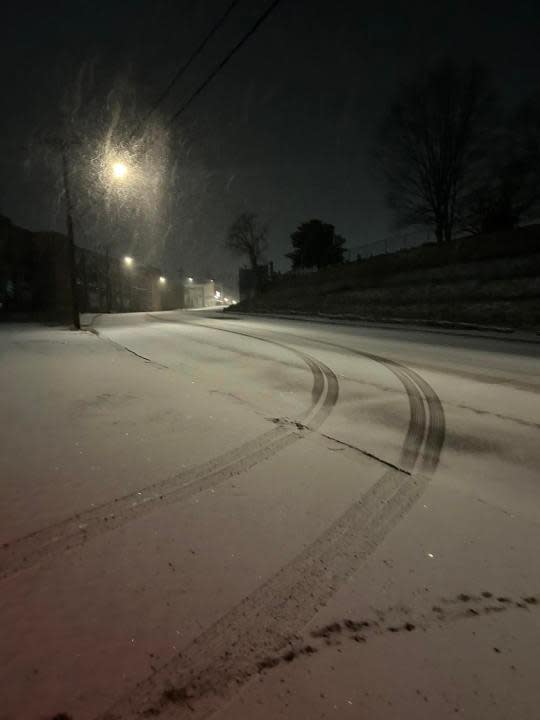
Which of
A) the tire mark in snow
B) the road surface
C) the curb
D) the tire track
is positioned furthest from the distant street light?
the tire mark in snow

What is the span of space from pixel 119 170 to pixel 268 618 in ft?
50.3

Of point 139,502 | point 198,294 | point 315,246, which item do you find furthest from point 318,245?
point 198,294

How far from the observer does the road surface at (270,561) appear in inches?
62.0

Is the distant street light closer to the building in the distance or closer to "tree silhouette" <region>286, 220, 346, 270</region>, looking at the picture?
"tree silhouette" <region>286, 220, 346, 270</region>

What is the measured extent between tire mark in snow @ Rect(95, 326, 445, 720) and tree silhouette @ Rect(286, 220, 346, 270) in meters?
41.1

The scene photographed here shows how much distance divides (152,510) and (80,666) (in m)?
1.16

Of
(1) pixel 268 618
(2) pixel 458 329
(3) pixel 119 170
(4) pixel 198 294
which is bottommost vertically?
(1) pixel 268 618

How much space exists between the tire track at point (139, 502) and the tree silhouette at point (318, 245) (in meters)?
39.7

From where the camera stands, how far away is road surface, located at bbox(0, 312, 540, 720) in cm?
158

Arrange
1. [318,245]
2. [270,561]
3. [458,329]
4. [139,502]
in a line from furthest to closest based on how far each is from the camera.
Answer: [318,245] → [458,329] → [139,502] → [270,561]

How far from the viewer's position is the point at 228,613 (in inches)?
75.9

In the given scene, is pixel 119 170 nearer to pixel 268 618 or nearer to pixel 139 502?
pixel 139 502

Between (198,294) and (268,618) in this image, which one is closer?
(268,618)

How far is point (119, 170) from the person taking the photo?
13.9 m
